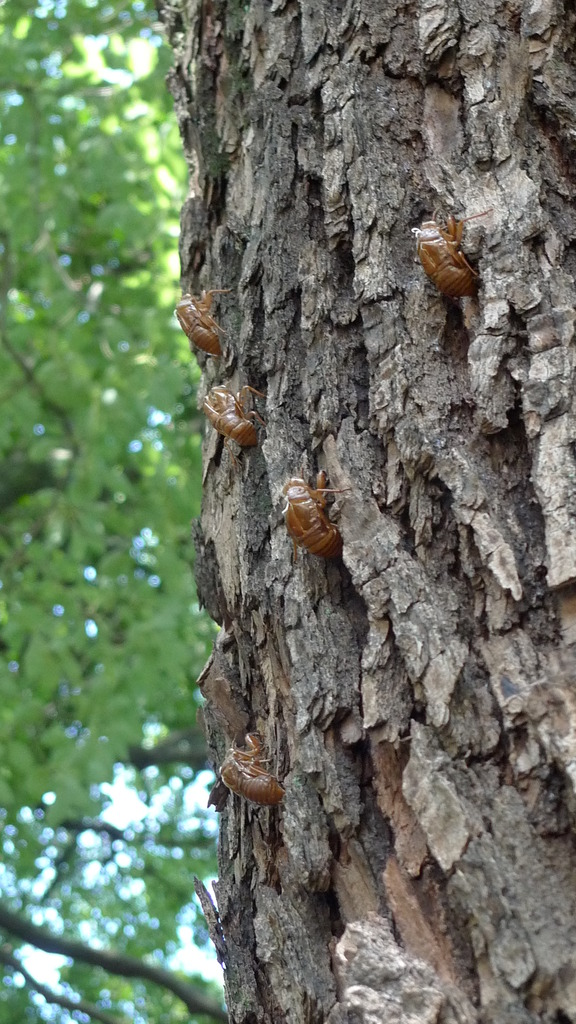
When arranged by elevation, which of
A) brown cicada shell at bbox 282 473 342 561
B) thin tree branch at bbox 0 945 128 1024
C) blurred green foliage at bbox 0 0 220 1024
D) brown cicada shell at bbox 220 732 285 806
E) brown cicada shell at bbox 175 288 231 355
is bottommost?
brown cicada shell at bbox 220 732 285 806

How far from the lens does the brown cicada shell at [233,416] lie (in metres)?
1.93

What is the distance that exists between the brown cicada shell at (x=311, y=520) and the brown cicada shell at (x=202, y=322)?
572 mm

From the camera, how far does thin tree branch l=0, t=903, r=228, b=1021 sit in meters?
6.20

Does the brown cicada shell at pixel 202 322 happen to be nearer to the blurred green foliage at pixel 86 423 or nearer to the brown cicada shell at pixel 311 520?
the brown cicada shell at pixel 311 520

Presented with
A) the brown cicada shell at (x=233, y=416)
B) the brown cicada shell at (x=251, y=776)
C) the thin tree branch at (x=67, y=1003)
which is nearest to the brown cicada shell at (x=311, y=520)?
the brown cicada shell at (x=233, y=416)

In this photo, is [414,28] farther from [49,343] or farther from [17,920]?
[17,920]

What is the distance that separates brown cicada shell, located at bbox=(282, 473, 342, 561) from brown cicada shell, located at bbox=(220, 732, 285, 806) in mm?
384

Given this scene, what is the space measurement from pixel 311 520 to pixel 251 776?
46cm

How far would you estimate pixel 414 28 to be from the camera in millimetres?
1954

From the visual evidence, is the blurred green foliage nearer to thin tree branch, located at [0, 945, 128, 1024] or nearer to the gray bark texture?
thin tree branch, located at [0, 945, 128, 1024]

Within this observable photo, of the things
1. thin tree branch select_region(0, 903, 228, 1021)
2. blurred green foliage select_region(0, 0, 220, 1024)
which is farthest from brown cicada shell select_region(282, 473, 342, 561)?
thin tree branch select_region(0, 903, 228, 1021)

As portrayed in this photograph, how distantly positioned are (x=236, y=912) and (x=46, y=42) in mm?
6236

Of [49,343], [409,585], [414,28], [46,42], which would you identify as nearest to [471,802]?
[409,585]

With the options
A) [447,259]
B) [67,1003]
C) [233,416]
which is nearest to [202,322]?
[233,416]
